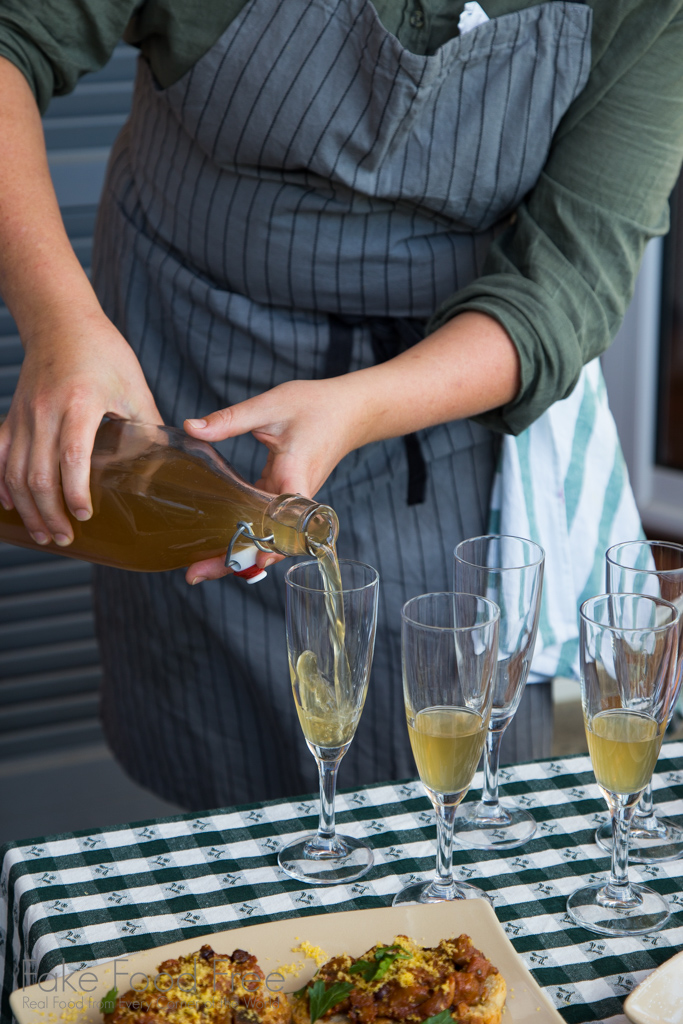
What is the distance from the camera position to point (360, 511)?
4.53 feet

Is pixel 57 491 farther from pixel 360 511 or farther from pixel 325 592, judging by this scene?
pixel 360 511

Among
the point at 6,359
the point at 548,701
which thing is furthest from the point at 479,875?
the point at 6,359

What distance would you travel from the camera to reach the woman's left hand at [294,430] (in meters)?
0.96

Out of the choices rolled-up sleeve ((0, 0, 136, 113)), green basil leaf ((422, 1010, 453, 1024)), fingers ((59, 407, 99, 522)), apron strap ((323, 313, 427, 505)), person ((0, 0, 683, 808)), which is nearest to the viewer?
green basil leaf ((422, 1010, 453, 1024))

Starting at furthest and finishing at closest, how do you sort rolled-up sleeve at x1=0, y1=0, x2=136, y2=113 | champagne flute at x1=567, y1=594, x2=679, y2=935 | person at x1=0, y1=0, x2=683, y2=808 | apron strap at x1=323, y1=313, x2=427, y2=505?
apron strap at x1=323, y1=313, x2=427, y2=505 < rolled-up sleeve at x1=0, y1=0, x2=136, y2=113 < person at x1=0, y1=0, x2=683, y2=808 < champagne flute at x1=567, y1=594, x2=679, y2=935

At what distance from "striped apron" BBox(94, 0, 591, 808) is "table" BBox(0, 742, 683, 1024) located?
446mm

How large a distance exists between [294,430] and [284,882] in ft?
1.24

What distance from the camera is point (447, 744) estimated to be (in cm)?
77

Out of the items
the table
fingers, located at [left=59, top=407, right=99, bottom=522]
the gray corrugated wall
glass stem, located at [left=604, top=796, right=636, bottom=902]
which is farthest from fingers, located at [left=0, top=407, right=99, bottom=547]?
the gray corrugated wall

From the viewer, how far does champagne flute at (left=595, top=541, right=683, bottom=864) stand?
877mm

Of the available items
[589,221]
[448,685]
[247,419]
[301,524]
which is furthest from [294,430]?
[589,221]

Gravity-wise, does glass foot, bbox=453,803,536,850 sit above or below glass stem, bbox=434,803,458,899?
below

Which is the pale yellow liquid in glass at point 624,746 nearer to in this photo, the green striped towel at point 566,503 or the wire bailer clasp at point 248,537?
the wire bailer clasp at point 248,537

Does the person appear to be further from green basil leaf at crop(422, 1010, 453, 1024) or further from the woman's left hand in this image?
green basil leaf at crop(422, 1010, 453, 1024)
